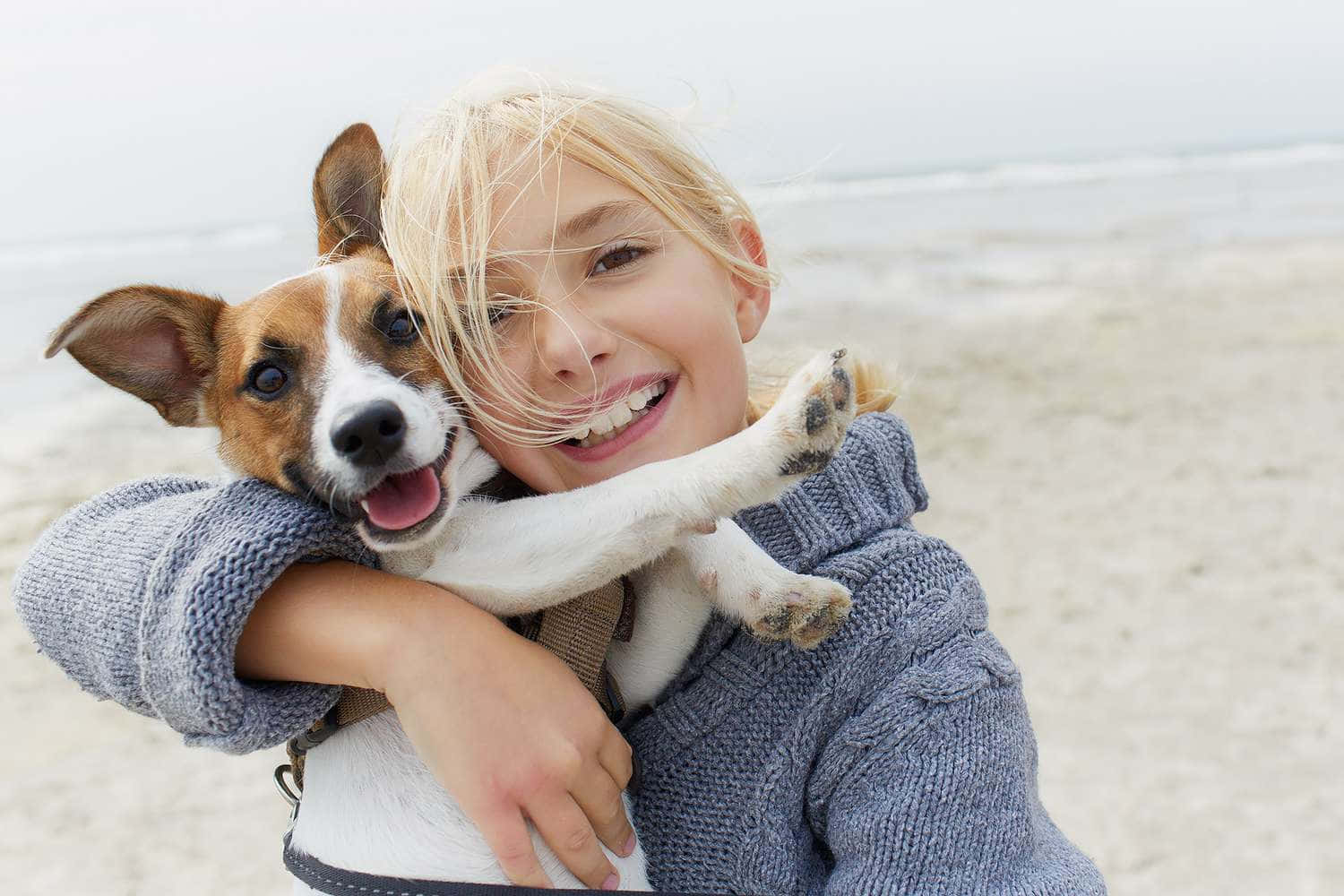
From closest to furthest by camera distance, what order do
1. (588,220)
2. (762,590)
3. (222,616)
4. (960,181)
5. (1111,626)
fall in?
(222,616)
(762,590)
(588,220)
(1111,626)
(960,181)

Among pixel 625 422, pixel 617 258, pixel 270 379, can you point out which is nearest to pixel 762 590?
pixel 625 422

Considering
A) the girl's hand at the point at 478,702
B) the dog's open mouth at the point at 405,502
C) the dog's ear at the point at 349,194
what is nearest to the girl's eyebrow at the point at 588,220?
the dog's open mouth at the point at 405,502

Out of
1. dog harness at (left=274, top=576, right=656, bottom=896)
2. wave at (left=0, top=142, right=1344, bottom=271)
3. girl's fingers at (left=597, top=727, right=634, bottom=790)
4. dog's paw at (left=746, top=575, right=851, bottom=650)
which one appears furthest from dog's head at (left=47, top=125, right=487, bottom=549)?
wave at (left=0, top=142, right=1344, bottom=271)

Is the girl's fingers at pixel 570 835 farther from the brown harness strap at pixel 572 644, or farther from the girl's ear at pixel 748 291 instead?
the girl's ear at pixel 748 291

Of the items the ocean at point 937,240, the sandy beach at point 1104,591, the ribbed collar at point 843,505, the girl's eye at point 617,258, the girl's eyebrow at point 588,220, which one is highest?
the girl's eyebrow at point 588,220

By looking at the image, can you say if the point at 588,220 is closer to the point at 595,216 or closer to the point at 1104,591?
the point at 595,216

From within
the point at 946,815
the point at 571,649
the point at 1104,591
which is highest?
the point at 571,649

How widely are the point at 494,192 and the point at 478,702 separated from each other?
2.62 feet

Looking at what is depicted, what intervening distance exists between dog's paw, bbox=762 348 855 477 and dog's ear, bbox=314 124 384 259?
977 mm

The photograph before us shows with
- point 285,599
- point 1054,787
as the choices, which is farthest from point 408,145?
point 1054,787

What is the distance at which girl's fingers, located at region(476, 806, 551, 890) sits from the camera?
157 cm

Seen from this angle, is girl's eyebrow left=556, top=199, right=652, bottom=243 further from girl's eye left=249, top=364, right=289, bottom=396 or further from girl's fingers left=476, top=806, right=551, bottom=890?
girl's fingers left=476, top=806, right=551, bottom=890

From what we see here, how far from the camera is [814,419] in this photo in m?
1.58

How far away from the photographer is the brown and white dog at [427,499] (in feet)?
5.34
